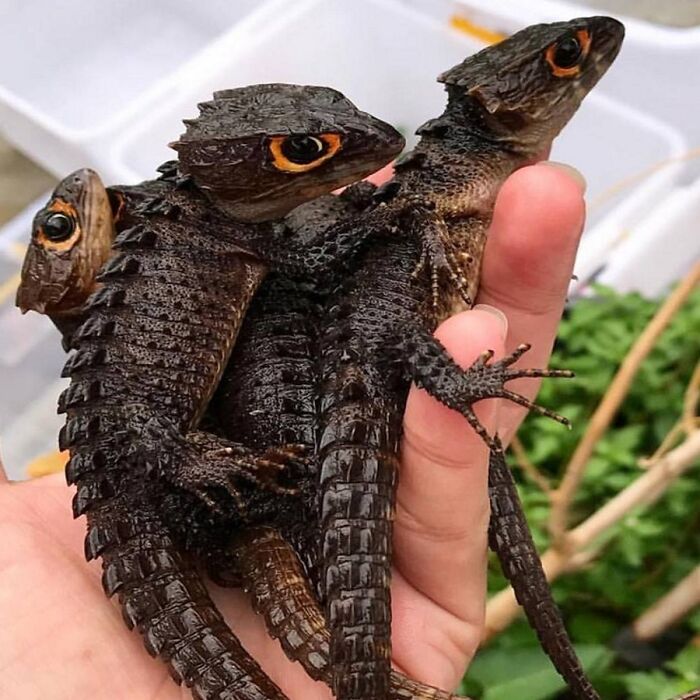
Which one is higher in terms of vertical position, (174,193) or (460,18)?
(460,18)

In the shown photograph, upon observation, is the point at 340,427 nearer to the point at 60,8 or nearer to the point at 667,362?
the point at 667,362

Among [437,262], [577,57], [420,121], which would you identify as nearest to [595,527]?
[437,262]

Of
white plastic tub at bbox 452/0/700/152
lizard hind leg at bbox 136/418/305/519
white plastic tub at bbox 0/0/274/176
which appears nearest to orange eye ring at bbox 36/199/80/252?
lizard hind leg at bbox 136/418/305/519

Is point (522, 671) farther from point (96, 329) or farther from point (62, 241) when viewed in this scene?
point (62, 241)

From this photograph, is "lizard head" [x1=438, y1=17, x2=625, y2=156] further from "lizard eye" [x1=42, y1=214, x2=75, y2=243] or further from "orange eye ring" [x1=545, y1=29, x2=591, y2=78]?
"lizard eye" [x1=42, y1=214, x2=75, y2=243]

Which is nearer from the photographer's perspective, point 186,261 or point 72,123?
point 186,261

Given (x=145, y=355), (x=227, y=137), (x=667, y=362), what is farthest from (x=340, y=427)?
(x=667, y=362)
